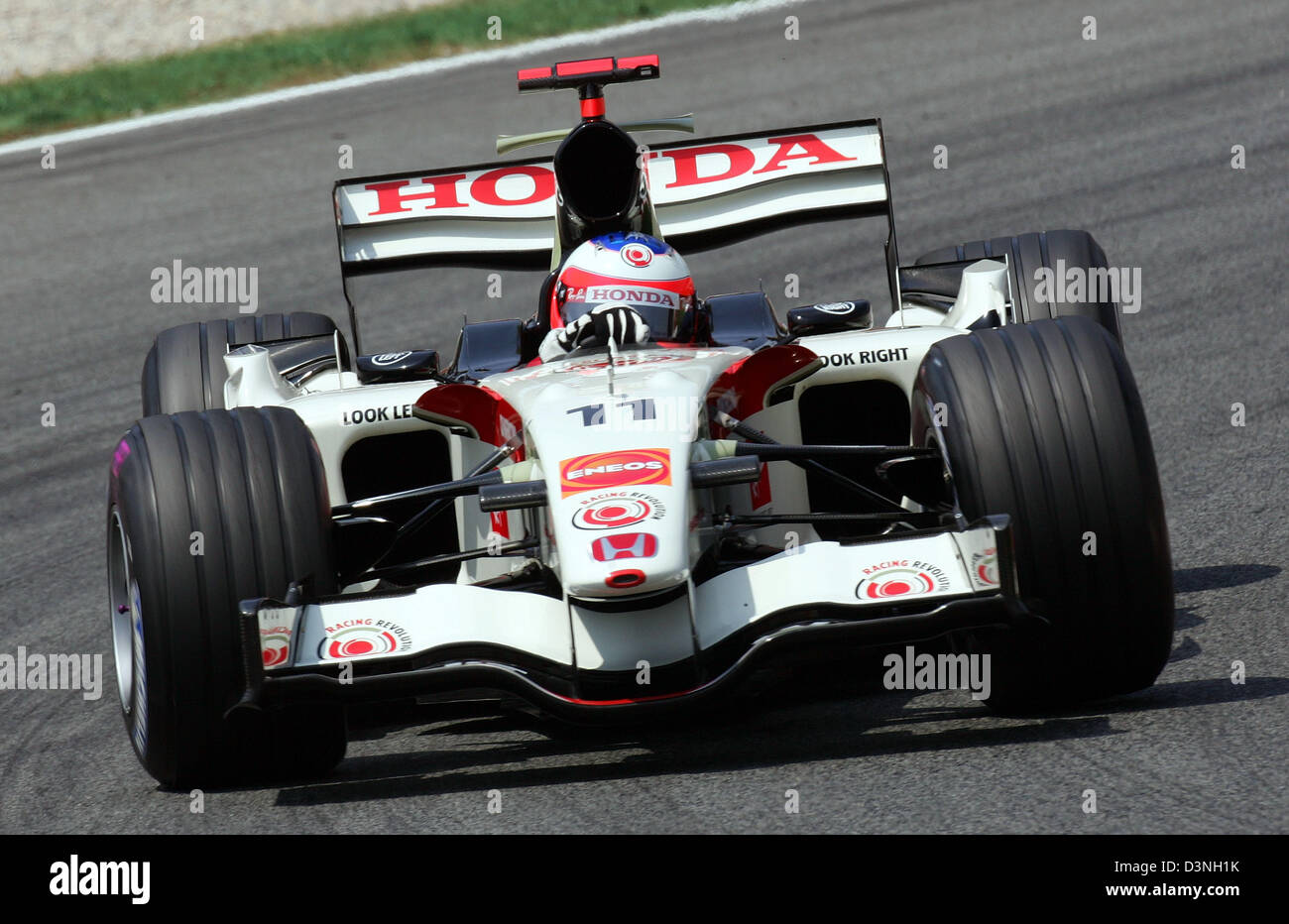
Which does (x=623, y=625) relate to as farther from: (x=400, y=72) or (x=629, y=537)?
(x=400, y=72)

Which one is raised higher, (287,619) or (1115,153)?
(1115,153)

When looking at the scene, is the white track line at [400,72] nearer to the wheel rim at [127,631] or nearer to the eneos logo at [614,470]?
the wheel rim at [127,631]

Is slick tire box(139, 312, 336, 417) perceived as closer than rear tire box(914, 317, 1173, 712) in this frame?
No

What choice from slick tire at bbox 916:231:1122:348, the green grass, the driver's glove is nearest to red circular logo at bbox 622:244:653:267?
the driver's glove

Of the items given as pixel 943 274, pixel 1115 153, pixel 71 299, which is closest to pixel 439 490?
pixel 943 274

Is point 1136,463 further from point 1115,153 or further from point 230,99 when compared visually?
point 230,99

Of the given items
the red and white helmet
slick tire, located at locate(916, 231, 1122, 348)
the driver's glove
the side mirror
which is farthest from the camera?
slick tire, located at locate(916, 231, 1122, 348)

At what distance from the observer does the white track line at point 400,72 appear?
1806 cm

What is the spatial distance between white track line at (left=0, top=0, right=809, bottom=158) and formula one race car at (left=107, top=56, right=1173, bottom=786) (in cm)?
1213

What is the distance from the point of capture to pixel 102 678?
7.20 m

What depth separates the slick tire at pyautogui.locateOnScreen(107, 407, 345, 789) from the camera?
16.8 ft

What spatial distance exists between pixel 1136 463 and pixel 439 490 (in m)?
1.88

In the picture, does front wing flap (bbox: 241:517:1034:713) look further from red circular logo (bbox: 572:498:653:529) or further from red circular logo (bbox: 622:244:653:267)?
red circular logo (bbox: 622:244:653:267)

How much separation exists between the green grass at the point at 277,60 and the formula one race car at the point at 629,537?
40.3 ft
